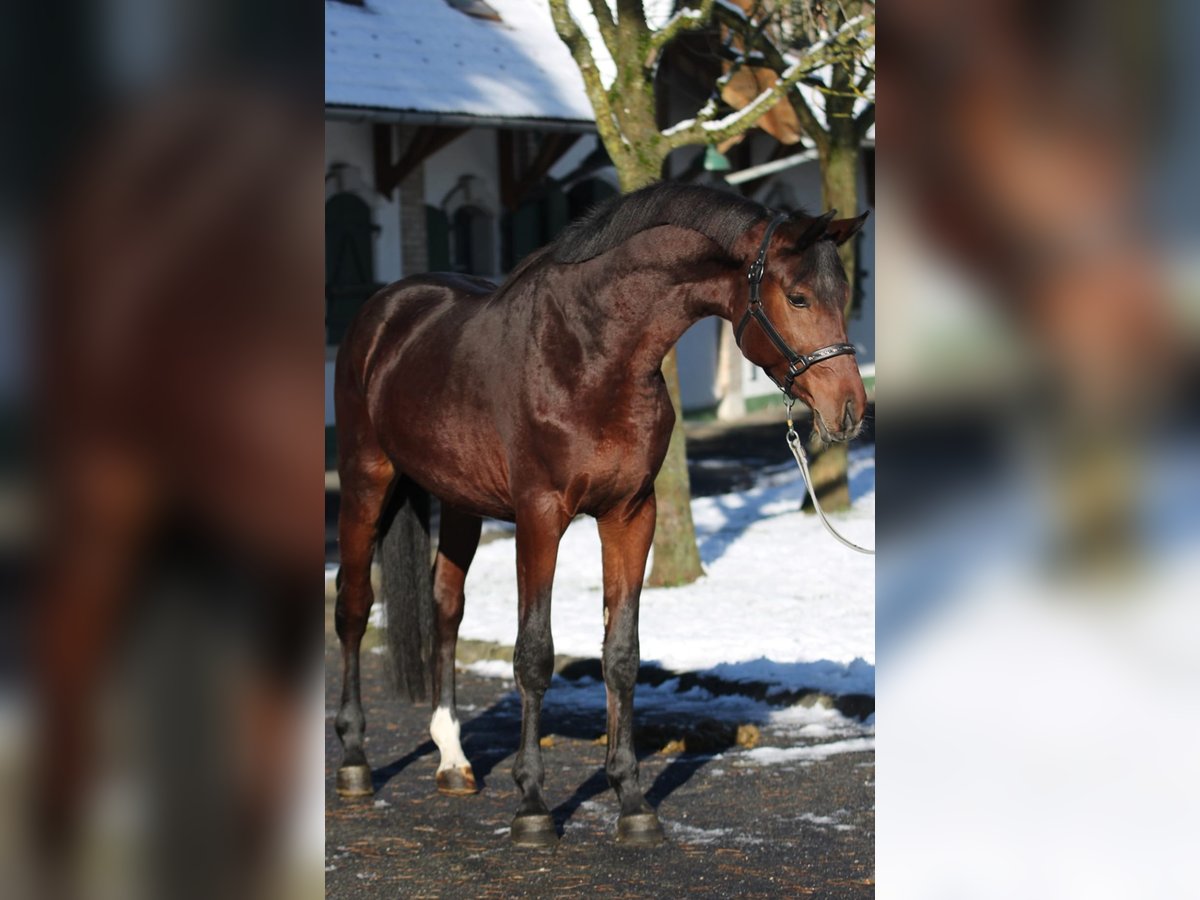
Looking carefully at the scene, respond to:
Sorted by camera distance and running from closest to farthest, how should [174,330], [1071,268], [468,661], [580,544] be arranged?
[174,330]
[1071,268]
[468,661]
[580,544]

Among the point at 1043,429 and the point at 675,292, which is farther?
the point at 675,292

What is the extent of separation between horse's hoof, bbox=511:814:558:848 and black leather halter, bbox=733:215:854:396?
160 cm

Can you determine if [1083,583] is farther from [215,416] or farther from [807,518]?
[807,518]

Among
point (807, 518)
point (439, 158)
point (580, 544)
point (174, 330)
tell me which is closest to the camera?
point (174, 330)

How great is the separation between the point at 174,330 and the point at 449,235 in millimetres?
15430

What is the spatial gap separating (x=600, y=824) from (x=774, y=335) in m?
1.83

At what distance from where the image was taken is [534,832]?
4.97m

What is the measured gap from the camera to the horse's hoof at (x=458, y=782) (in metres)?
5.64

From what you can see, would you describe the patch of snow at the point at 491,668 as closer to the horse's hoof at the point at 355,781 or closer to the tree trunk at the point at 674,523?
the tree trunk at the point at 674,523

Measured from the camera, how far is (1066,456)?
3.41ft

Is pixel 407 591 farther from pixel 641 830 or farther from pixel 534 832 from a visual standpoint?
pixel 641 830

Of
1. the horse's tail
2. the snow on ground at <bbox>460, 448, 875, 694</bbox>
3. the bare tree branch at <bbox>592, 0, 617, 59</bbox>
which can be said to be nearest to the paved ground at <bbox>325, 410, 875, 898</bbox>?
the horse's tail

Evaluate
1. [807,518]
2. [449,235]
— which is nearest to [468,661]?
[807,518]

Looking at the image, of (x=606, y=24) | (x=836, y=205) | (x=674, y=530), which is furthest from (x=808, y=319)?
(x=836, y=205)
